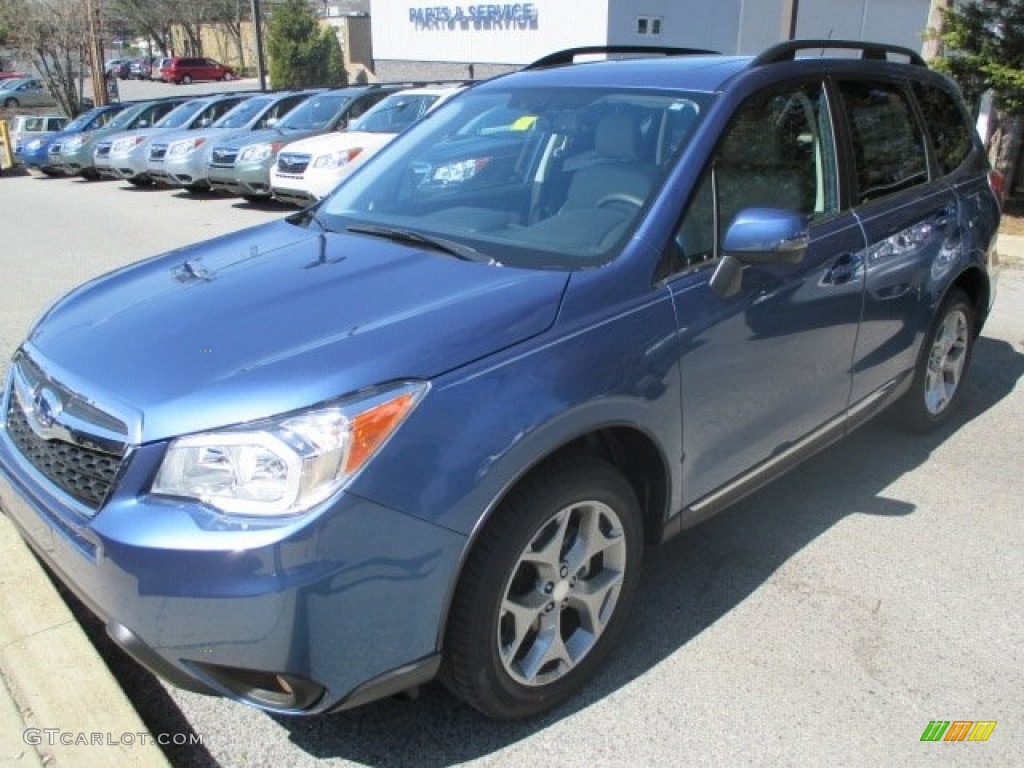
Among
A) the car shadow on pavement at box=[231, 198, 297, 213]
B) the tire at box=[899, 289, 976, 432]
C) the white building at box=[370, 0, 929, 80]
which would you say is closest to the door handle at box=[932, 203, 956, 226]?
the tire at box=[899, 289, 976, 432]

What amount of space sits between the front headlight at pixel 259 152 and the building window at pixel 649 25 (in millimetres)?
16621

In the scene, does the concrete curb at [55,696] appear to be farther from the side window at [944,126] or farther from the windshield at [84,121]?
the windshield at [84,121]

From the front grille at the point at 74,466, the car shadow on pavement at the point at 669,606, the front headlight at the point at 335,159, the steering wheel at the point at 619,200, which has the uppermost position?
the steering wheel at the point at 619,200

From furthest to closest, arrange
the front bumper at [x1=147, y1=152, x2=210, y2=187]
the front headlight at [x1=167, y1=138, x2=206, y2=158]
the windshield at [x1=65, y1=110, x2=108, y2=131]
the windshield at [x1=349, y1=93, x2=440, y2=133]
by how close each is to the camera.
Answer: the windshield at [x1=65, y1=110, x2=108, y2=131] < the front headlight at [x1=167, y1=138, x2=206, y2=158] < the front bumper at [x1=147, y1=152, x2=210, y2=187] < the windshield at [x1=349, y1=93, x2=440, y2=133]

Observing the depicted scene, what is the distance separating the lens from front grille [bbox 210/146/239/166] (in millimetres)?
14070

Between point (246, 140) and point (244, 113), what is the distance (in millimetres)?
3127

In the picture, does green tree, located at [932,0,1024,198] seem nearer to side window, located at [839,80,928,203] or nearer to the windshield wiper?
side window, located at [839,80,928,203]

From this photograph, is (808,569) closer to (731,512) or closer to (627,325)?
(731,512)

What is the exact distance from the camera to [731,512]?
3924 mm

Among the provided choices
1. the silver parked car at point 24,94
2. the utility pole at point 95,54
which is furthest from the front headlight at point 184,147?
the silver parked car at point 24,94

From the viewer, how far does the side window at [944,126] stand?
4289mm

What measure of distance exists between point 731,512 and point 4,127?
24.4 metres

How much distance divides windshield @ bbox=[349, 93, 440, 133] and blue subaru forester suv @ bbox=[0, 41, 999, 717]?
30.9ft

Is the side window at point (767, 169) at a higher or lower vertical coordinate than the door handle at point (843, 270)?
higher
